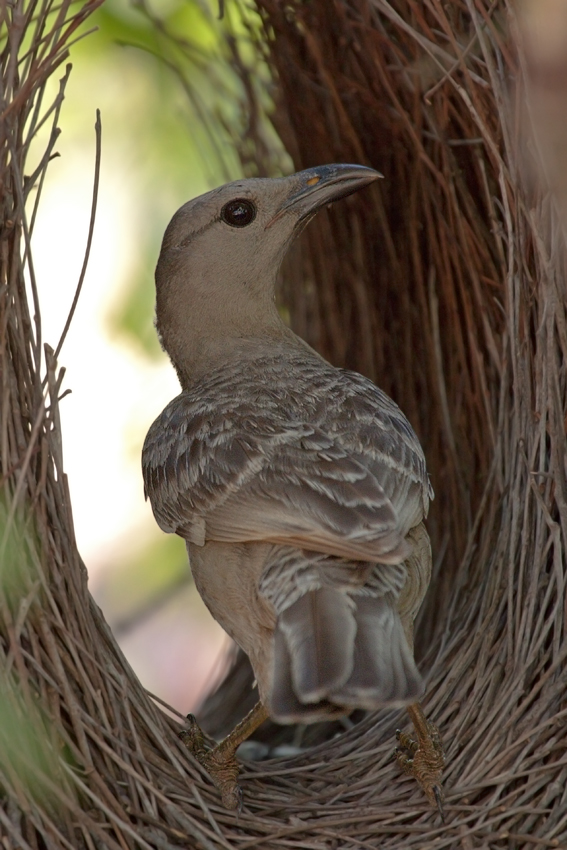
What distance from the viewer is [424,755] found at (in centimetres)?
311

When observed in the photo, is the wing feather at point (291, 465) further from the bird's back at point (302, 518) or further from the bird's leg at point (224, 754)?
the bird's leg at point (224, 754)

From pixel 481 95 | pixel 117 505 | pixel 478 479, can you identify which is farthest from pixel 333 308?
pixel 117 505

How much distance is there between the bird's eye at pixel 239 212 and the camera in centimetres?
396

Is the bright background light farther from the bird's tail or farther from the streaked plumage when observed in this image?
the bird's tail

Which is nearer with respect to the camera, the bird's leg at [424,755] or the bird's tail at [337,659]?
the bird's tail at [337,659]

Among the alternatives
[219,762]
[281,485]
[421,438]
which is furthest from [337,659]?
[421,438]

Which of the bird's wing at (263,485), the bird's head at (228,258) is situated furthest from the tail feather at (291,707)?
the bird's head at (228,258)

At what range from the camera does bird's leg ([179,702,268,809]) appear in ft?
10.1

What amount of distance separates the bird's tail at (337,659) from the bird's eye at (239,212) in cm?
167

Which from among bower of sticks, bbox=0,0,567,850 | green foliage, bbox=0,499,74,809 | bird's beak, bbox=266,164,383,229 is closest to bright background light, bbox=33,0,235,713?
bower of sticks, bbox=0,0,567,850

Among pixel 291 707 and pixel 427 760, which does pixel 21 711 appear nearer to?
pixel 291 707

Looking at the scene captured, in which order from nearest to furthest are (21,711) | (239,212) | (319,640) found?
(21,711)
(319,640)
(239,212)

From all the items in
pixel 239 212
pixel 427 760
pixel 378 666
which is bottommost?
pixel 427 760

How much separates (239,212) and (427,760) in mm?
2088
